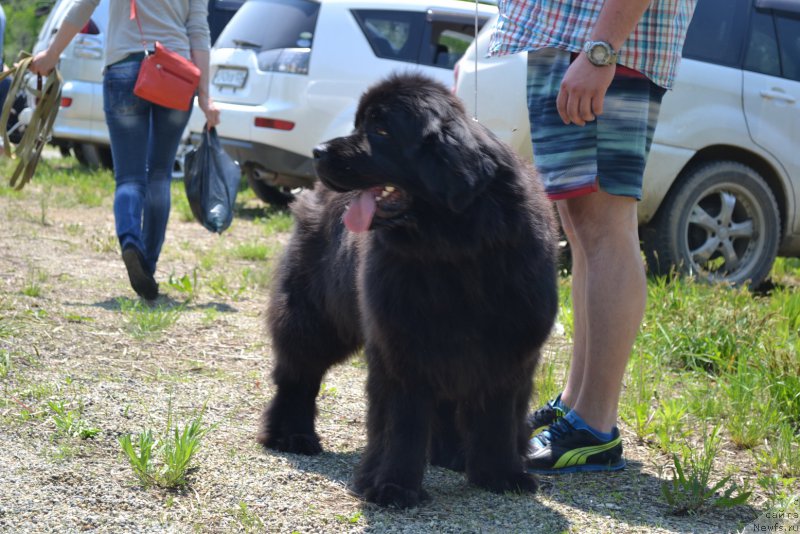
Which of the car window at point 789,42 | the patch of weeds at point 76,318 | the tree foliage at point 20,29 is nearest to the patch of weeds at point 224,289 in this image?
the patch of weeds at point 76,318

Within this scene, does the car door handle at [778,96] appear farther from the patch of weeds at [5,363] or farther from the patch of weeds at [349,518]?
the patch of weeds at [5,363]

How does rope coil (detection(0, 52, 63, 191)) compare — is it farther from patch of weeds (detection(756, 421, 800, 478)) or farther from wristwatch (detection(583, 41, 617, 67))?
patch of weeds (detection(756, 421, 800, 478))

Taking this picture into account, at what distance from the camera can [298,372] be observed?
3666 millimetres

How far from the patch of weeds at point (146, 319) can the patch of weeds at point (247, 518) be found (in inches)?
78.8

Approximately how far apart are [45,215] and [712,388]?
5.80 meters

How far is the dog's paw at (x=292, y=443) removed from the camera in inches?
140

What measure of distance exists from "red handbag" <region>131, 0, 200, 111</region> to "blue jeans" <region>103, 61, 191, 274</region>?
142mm

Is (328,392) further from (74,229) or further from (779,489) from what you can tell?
(74,229)

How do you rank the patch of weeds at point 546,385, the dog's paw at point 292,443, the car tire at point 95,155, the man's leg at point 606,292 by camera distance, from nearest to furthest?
the man's leg at point 606,292 → the dog's paw at point 292,443 → the patch of weeds at point 546,385 → the car tire at point 95,155

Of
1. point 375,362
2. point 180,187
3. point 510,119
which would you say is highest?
point 510,119

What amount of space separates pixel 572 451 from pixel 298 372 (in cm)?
102

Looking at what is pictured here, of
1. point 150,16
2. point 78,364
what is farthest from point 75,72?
point 78,364

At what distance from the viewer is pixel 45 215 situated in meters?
8.21

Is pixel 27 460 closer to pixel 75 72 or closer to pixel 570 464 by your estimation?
pixel 570 464
